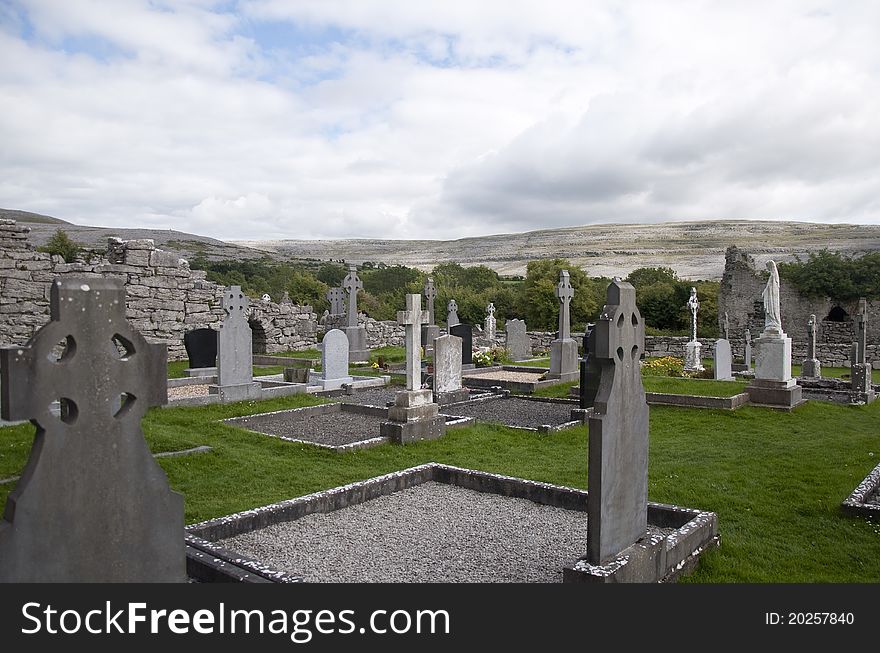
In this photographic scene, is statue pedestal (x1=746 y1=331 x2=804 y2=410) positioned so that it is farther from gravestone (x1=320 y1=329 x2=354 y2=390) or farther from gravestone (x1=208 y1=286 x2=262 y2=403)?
gravestone (x1=208 y1=286 x2=262 y2=403)

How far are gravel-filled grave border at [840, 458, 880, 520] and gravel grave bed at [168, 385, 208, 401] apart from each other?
10.9m

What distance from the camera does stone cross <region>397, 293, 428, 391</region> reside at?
10.2 metres

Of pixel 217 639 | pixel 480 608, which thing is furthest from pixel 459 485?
pixel 217 639

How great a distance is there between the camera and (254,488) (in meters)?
7.25

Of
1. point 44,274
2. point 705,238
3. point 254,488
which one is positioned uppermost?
point 705,238

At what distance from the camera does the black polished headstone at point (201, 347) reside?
16.6 m

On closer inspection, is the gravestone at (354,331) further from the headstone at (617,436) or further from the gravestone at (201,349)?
the headstone at (617,436)

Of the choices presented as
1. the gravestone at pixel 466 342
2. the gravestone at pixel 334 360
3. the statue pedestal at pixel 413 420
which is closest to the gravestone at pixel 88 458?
the statue pedestal at pixel 413 420

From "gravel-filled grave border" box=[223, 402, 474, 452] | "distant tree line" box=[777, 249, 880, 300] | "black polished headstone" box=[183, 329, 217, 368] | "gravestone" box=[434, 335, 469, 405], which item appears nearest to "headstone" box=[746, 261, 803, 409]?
"gravestone" box=[434, 335, 469, 405]

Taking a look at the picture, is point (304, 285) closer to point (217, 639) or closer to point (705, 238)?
point (217, 639)

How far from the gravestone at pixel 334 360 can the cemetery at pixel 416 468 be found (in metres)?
0.05

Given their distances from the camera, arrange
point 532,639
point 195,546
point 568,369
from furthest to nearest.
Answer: point 568,369
point 195,546
point 532,639

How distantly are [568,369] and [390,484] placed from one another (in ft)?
34.4

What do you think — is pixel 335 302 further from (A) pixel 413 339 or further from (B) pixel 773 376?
(B) pixel 773 376
